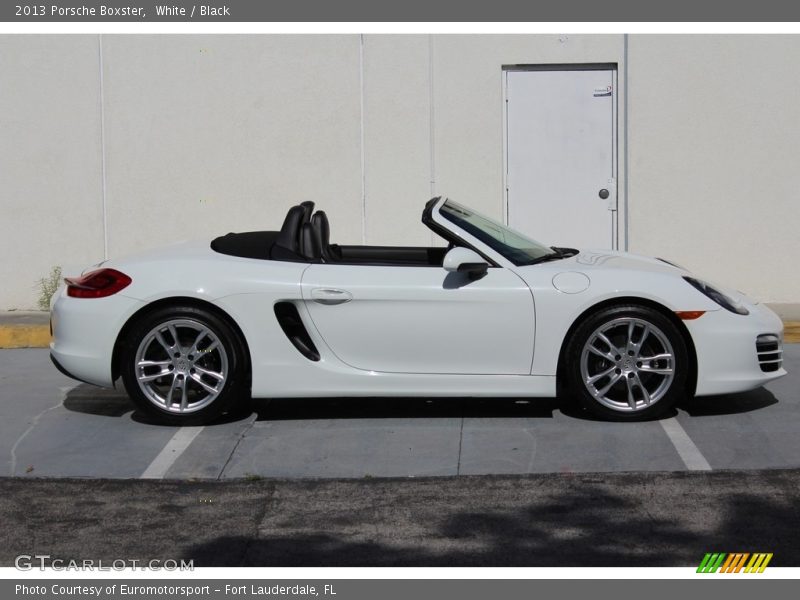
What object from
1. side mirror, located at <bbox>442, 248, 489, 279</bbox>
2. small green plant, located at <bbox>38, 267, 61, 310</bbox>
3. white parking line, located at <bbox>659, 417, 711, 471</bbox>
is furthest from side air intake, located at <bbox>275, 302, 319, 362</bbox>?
small green plant, located at <bbox>38, 267, 61, 310</bbox>

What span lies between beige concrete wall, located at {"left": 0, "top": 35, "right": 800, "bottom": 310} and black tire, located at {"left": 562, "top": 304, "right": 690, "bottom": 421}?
4569 millimetres

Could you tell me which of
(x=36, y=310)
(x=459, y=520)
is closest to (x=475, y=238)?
(x=459, y=520)

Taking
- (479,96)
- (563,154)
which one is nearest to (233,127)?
(479,96)

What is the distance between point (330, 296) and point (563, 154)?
5.08 meters

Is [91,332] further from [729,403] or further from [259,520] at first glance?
[729,403]

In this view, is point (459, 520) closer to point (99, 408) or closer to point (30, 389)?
point (99, 408)

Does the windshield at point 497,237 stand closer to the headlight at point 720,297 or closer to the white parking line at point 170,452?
the headlight at point 720,297

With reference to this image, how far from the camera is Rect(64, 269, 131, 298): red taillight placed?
23.0ft

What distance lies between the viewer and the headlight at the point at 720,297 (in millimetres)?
6988

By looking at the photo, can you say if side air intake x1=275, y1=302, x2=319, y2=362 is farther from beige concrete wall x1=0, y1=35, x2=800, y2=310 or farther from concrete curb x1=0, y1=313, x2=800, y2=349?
beige concrete wall x1=0, y1=35, x2=800, y2=310

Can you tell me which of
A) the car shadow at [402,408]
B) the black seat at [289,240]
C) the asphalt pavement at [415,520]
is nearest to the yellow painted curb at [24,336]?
the car shadow at [402,408]

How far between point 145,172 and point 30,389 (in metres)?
3.72

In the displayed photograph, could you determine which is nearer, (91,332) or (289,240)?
(91,332)

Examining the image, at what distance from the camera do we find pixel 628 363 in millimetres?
6953
